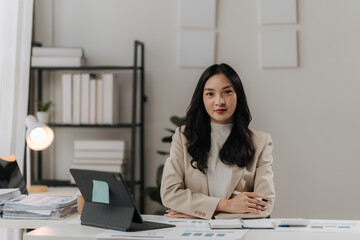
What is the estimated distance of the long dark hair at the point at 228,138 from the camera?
238cm

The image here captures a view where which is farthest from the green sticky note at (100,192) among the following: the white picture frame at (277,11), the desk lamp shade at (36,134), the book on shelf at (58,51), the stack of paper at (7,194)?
the white picture frame at (277,11)

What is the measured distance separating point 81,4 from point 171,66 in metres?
0.81

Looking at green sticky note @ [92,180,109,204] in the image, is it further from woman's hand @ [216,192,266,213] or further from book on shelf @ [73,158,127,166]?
book on shelf @ [73,158,127,166]

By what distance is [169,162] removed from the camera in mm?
2428

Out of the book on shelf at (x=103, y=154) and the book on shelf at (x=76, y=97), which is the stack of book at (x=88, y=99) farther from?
the book on shelf at (x=103, y=154)

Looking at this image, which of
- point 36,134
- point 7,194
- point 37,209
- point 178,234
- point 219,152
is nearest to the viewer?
point 178,234

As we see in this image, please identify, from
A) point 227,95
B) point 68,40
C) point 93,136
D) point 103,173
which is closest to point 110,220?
point 103,173

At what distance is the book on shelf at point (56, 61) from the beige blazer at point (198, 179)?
1310 millimetres

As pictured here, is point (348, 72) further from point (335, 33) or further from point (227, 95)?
point (227, 95)

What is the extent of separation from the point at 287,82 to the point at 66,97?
1510 millimetres

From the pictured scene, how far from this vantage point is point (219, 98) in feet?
7.80

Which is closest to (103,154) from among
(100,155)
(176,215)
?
(100,155)

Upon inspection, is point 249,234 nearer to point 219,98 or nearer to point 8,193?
point 219,98

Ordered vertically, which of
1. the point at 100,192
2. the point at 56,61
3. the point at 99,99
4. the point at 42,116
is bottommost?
the point at 100,192
